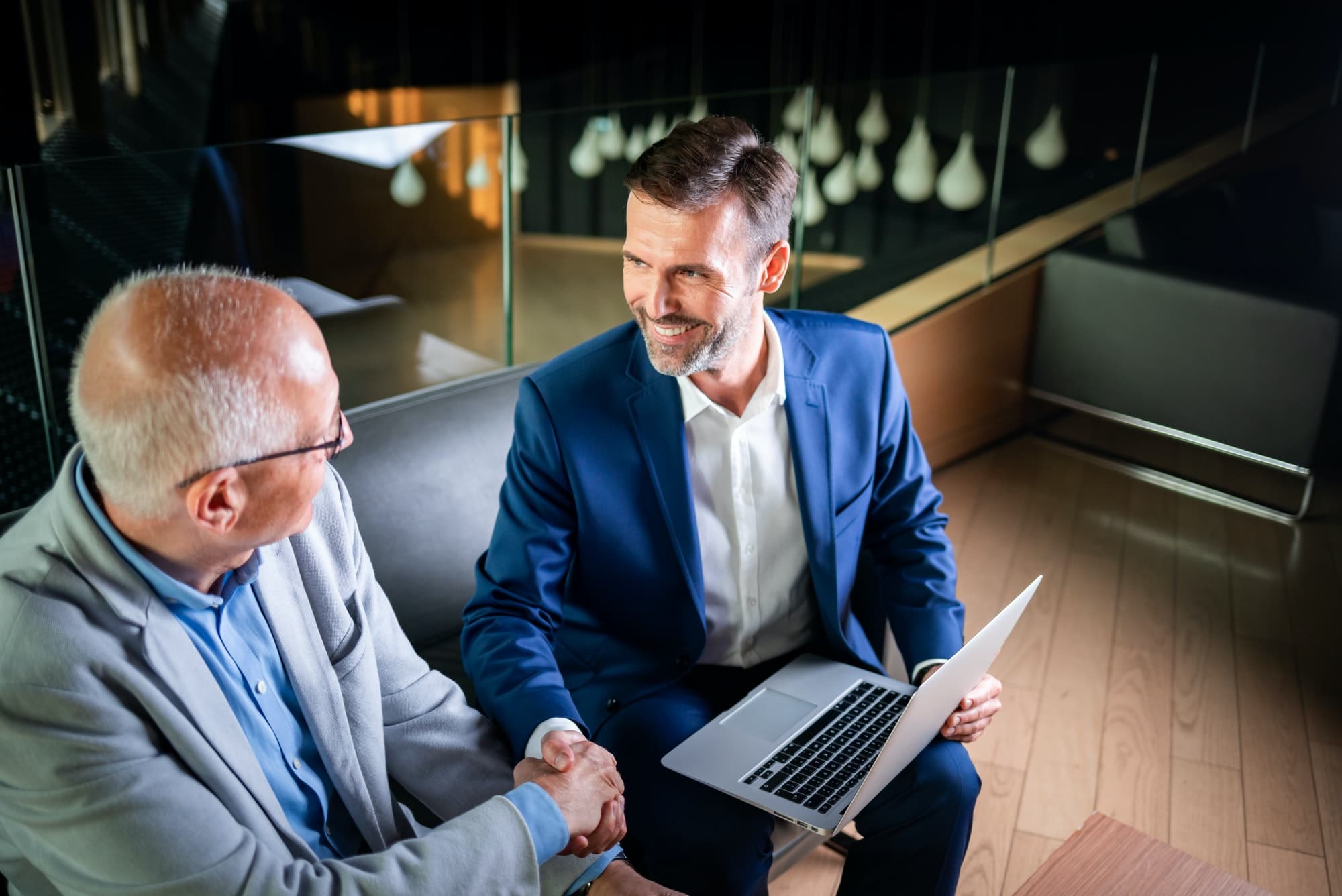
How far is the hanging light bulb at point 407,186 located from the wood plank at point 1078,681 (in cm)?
188

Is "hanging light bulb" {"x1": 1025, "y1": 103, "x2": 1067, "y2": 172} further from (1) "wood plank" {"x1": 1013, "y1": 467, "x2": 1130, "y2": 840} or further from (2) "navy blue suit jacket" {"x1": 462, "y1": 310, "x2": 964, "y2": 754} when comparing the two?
(2) "navy blue suit jacket" {"x1": 462, "y1": 310, "x2": 964, "y2": 754}

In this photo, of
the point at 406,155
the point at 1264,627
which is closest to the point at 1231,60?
the point at 1264,627

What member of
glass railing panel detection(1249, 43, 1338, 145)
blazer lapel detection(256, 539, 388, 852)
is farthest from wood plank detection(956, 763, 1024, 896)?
glass railing panel detection(1249, 43, 1338, 145)

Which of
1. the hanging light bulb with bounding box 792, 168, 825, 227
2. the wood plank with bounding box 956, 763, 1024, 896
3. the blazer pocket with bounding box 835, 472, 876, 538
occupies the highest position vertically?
the hanging light bulb with bounding box 792, 168, 825, 227

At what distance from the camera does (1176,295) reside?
3.59m

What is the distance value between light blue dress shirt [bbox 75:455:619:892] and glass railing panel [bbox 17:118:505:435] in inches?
40.1

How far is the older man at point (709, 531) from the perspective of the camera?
1.56 meters

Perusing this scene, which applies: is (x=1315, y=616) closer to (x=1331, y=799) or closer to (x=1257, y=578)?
(x=1257, y=578)

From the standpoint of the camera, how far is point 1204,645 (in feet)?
9.25

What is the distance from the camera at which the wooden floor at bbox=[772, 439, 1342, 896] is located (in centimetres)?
220

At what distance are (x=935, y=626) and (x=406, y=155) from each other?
172 cm

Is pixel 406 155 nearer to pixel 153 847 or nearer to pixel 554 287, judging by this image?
pixel 554 287

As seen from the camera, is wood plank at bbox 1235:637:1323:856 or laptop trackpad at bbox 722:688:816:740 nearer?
laptop trackpad at bbox 722:688:816:740

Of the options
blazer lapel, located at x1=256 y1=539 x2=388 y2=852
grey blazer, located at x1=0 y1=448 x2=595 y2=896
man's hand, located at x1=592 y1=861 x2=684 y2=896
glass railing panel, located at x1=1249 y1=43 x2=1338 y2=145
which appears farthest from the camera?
glass railing panel, located at x1=1249 y1=43 x2=1338 y2=145
